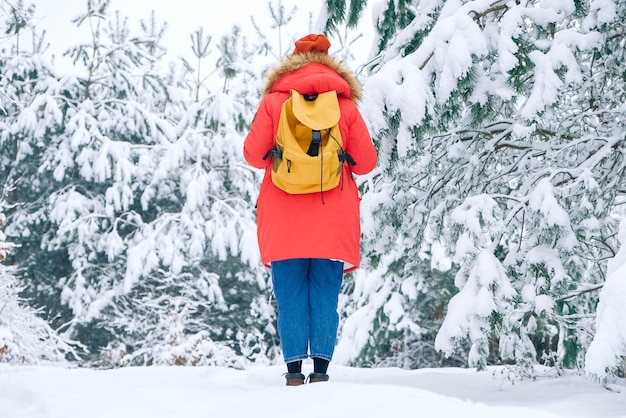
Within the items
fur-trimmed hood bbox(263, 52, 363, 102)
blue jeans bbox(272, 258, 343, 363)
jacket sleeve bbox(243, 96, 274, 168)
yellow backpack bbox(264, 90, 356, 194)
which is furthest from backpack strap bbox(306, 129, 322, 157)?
blue jeans bbox(272, 258, 343, 363)

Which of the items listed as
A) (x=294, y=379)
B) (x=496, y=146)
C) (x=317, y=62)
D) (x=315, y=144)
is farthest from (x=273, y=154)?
(x=496, y=146)

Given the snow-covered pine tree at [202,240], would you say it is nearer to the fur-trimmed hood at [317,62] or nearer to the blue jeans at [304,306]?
the blue jeans at [304,306]

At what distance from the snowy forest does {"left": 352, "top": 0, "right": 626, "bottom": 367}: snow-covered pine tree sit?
0.01m

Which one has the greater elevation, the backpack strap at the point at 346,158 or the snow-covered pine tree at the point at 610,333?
the backpack strap at the point at 346,158

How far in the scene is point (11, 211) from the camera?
12.2 m

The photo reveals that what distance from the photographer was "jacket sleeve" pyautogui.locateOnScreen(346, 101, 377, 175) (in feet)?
9.63

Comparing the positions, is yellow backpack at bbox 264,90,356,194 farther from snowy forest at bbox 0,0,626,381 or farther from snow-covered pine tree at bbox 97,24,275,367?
snow-covered pine tree at bbox 97,24,275,367

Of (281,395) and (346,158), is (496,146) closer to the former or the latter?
(346,158)

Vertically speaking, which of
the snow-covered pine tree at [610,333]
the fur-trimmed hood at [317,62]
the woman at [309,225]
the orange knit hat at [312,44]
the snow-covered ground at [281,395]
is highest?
the orange knit hat at [312,44]

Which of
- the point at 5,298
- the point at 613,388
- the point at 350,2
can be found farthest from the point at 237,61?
the point at 613,388

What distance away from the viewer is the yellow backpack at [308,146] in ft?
9.28

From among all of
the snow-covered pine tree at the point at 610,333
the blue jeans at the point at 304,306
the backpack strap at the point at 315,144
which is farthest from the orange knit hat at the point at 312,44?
the snow-covered pine tree at the point at 610,333

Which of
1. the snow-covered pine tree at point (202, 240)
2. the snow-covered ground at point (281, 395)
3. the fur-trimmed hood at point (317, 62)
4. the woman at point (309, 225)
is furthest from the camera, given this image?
the snow-covered pine tree at point (202, 240)

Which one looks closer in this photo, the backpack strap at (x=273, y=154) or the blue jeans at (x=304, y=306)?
the backpack strap at (x=273, y=154)
